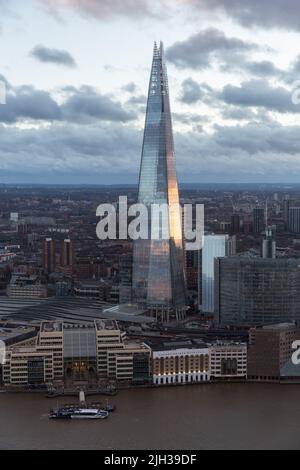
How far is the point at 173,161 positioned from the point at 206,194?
10340mm

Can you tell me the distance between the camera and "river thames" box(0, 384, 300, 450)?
326 inches

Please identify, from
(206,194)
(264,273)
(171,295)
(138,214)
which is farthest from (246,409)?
(206,194)

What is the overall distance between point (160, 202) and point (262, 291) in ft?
7.74

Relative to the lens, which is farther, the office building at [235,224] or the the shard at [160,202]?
the office building at [235,224]

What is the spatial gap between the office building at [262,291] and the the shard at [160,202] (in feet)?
4.18

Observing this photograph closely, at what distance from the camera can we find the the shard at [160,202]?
15.2 meters

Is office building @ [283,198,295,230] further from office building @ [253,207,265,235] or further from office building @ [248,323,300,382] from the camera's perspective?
office building @ [248,323,300,382]

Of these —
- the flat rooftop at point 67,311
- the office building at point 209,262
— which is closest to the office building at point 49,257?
the flat rooftop at point 67,311

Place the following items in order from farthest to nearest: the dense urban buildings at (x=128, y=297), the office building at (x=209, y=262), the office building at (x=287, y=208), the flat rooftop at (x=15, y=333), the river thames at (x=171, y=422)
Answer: the office building at (x=287, y=208), the office building at (x=209, y=262), the flat rooftop at (x=15, y=333), the dense urban buildings at (x=128, y=297), the river thames at (x=171, y=422)

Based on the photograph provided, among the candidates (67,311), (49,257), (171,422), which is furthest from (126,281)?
(171,422)

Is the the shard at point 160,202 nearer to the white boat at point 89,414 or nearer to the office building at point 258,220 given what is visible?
the white boat at point 89,414

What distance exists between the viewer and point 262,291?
14.3 metres

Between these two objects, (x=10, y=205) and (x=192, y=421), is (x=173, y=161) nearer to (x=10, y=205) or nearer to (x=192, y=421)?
(x=192, y=421)

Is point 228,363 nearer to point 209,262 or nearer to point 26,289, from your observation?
point 209,262
